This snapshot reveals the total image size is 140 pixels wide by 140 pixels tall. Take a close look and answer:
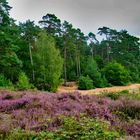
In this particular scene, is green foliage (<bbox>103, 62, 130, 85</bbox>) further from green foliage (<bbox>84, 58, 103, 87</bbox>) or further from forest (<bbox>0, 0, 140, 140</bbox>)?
green foliage (<bbox>84, 58, 103, 87</bbox>)

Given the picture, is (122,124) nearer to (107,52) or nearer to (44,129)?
(44,129)

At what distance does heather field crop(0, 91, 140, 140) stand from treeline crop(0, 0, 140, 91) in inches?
1021

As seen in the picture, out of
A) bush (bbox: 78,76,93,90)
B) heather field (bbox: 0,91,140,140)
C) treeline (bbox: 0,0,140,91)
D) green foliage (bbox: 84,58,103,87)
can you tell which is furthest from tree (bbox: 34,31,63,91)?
heather field (bbox: 0,91,140,140)

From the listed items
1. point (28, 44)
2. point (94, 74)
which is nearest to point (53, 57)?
point (28, 44)

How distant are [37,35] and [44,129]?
55.4 metres

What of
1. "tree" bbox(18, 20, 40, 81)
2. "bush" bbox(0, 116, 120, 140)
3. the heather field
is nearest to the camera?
"bush" bbox(0, 116, 120, 140)

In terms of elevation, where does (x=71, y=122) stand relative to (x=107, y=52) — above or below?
below

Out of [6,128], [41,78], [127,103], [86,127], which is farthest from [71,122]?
[41,78]

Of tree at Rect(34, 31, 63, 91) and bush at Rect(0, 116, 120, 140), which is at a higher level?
tree at Rect(34, 31, 63, 91)

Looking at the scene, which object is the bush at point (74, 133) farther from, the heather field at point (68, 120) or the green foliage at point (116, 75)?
the green foliage at point (116, 75)

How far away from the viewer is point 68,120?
6879 mm

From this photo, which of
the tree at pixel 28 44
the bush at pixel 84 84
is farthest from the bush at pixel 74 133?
the bush at pixel 84 84

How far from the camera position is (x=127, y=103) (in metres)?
10.2

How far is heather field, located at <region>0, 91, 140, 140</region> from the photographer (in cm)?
609
